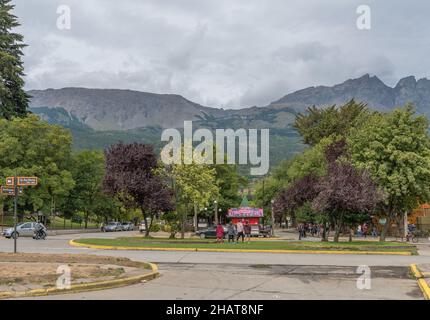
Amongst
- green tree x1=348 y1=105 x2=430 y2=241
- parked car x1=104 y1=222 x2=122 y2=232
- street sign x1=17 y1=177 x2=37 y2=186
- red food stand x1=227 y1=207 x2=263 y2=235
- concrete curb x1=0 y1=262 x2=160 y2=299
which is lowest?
parked car x1=104 y1=222 x2=122 y2=232

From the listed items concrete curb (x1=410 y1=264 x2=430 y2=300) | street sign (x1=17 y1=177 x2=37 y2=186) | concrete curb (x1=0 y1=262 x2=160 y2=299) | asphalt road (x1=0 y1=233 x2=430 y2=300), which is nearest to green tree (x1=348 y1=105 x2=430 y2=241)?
asphalt road (x1=0 y1=233 x2=430 y2=300)

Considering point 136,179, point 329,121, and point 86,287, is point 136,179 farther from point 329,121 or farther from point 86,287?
point 329,121

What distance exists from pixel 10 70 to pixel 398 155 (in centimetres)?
4755

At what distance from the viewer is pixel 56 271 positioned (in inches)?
587

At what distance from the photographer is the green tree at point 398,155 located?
38906mm

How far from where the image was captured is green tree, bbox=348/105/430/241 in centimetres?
3891

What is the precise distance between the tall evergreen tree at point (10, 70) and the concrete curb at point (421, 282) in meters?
57.3

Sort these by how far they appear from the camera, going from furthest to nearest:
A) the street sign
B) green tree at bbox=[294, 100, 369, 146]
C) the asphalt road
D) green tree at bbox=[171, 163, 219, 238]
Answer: green tree at bbox=[294, 100, 369, 146] < green tree at bbox=[171, 163, 219, 238] < the street sign < the asphalt road

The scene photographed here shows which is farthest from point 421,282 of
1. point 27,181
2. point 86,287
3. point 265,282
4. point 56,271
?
point 27,181

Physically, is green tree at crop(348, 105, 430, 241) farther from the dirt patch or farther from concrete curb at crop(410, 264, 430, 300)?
the dirt patch

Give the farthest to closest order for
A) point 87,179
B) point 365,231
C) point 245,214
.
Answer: point 87,179, point 245,214, point 365,231

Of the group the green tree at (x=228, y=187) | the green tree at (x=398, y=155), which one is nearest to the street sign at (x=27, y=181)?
the green tree at (x=398, y=155)

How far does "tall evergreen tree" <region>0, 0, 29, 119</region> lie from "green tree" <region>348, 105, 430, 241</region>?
43.8 m
